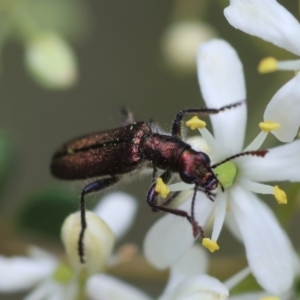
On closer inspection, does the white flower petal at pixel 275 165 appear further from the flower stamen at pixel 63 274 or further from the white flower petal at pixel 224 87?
the flower stamen at pixel 63 274

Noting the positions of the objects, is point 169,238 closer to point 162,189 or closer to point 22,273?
point 162,189

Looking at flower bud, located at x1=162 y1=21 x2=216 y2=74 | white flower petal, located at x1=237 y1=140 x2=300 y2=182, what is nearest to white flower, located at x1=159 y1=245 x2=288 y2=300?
white flower petal, located at x1=237 y1=140 x2=300 y2=182

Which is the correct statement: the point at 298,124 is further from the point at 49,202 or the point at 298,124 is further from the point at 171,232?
the point at 49,202

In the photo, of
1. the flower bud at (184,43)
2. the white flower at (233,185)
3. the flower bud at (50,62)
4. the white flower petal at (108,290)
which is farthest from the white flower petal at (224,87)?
the flower bud at (184,43)

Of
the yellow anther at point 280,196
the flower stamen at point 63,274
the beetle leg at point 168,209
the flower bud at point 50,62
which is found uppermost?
the flower bud at point 50,62

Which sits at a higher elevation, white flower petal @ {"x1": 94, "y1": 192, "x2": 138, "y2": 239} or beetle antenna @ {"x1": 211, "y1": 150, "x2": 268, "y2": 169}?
beetle antenna @ {"x1": 211, "y1": 150, "x2": 268, "y2": 169}

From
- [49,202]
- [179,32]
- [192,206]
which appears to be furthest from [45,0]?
[192,206]

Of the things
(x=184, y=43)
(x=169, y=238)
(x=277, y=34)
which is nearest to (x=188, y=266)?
(x=169, y=238)

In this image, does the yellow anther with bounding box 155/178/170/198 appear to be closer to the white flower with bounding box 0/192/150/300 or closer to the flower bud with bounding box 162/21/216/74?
the white flower with bounding box 0/192/150/300
